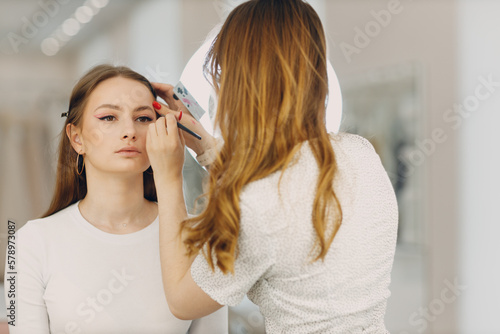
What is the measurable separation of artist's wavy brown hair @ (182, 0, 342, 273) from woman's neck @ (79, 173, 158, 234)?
38cm

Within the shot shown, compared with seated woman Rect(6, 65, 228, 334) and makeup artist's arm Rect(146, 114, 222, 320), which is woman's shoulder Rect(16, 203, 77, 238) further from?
makeup artist's arm Rect(146, 114, 222, 320)

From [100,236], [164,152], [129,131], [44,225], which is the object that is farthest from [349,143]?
[44,225]

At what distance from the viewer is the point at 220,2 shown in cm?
147

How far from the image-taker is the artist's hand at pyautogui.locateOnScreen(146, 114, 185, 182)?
0.91 meters

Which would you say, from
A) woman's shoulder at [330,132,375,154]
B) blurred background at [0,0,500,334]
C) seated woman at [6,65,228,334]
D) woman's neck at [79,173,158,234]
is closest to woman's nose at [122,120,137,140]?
seated woman at [6,65,228,334]

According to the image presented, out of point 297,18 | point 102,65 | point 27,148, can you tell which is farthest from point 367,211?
point 27,148

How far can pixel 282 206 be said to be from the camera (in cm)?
78

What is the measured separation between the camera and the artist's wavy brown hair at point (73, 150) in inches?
46.2

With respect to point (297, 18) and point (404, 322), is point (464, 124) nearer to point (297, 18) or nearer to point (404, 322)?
point (404, 322)

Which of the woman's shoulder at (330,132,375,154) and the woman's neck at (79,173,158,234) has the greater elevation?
the woman's shoulder at (330,132,375,154)

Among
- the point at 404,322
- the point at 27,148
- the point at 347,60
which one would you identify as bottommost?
the point at 404,322

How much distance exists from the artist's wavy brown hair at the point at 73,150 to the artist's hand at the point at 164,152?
0.99 feet

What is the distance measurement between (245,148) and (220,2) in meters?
0.81

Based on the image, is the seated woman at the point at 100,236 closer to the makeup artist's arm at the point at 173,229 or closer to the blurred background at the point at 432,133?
the makeup artist's arm at the point at 173,229
